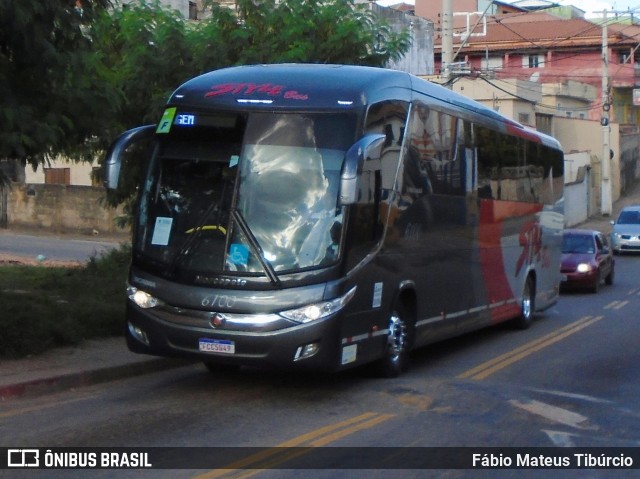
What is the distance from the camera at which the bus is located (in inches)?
416

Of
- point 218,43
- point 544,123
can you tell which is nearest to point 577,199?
point 544,123

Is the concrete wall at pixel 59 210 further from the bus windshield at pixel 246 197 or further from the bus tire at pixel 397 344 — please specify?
the bus windshield at pixel 246 197

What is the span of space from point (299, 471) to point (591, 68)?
6984 cm

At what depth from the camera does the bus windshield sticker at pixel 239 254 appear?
10641mm

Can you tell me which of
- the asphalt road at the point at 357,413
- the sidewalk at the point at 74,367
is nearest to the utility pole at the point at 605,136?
the asphalt road at the point at 357,413

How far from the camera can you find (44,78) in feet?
38.8

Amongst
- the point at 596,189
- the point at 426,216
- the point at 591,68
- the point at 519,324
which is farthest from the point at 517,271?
the point at 591,68

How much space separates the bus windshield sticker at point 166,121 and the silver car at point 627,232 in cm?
3108

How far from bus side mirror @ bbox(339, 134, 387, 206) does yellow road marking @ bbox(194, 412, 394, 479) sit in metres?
2.12

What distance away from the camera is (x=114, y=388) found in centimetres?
1169

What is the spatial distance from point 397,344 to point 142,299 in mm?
3278

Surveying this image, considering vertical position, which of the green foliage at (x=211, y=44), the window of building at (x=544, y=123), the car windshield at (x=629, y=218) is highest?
the green foliage at (x=211, y=44)

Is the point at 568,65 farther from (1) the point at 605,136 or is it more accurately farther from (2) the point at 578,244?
(2) the point at 578,244

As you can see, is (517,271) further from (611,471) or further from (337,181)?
(611,471)
